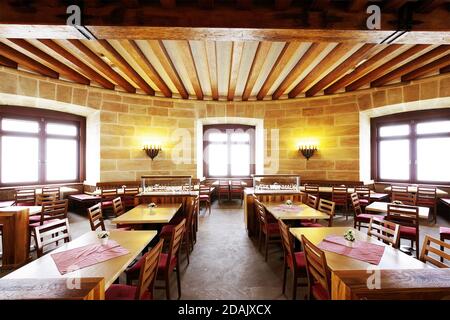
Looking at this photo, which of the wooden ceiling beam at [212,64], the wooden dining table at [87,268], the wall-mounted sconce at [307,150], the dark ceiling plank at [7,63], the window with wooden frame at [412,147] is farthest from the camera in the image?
the wall-mounted sconce at [307,150]

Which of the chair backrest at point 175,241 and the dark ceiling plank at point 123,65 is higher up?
the dark ceiling plank at point 123,65

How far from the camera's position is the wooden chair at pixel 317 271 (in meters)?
1.52

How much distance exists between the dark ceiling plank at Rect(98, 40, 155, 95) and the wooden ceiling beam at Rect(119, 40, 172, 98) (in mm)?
271

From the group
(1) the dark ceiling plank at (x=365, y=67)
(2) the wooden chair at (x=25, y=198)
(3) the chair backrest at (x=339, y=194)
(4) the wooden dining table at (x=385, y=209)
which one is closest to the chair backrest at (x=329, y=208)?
(4) the wooden dining table at (x=385, y=209)

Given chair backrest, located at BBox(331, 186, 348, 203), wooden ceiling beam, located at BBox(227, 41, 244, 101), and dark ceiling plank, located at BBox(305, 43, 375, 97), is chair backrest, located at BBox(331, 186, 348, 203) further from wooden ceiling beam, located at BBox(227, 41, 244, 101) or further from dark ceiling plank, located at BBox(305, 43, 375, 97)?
wooden ceiling beam, located at BBox(227, 41, 244, 101)

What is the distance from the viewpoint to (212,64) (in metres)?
4.37

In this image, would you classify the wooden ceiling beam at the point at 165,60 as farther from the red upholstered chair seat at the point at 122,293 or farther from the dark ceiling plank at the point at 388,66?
the dark ceiling plank at the point at 388,66

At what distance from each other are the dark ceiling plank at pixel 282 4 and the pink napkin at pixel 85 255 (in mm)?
2956

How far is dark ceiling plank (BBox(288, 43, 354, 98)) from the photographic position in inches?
139

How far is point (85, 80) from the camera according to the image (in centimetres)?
528

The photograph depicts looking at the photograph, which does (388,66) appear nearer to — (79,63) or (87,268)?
(87,268)

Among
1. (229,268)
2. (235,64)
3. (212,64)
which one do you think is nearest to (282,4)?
(235,64)
